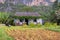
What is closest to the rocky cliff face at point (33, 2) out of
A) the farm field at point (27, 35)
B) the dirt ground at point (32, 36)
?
the farm field at point (27, 35)

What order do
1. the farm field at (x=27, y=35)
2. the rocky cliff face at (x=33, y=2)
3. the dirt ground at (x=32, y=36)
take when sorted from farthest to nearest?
the rocky cliff face at (x=33, y=2), the dirt ground at (x=32, y=36), the farm field at (x=27, y=35)

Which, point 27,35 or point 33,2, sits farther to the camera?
point 33,2

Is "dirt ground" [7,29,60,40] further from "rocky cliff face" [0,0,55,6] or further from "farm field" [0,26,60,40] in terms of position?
"rocky cliff face" [0,0,55,6]

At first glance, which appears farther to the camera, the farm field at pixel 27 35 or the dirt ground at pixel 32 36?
the dirt ground at pixel 32 36

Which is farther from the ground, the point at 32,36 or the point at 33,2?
the point at 32,36

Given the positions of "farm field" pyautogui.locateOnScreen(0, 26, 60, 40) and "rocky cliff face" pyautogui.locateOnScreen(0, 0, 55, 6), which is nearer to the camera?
"farm field" pyautogui.locateOnScreen(0, 26, 60, 40)

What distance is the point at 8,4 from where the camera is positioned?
47.9 metres

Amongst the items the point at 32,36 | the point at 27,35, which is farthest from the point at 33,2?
the point at 32,36

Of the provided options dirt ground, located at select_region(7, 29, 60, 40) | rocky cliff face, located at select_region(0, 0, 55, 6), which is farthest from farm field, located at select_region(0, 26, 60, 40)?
rocky cliff face, located at select_region(0, 0, 55, 6)

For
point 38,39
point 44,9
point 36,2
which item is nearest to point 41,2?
point 36,2

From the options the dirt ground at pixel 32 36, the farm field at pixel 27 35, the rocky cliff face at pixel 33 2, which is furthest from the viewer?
the rocky cliff face at pixel 33 2

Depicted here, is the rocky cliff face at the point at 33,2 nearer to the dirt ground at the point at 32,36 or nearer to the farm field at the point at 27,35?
the farm field at the point at 27,35

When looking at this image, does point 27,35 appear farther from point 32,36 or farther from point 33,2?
point 33,2

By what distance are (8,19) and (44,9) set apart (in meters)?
13.8
